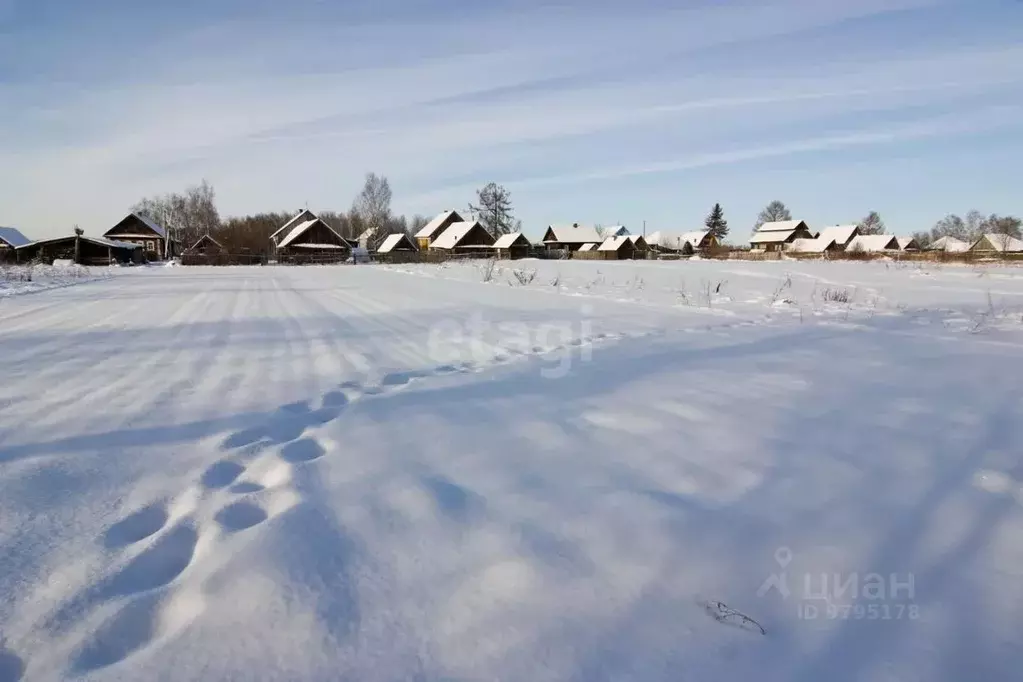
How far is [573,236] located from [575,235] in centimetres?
30

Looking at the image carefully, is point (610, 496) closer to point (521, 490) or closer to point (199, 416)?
point (521, 490)

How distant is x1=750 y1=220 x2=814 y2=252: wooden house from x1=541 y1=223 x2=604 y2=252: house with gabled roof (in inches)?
827

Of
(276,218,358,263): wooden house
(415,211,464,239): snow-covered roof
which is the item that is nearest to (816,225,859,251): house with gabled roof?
(415,211,464,239): snow-covered roof

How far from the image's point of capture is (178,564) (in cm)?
174

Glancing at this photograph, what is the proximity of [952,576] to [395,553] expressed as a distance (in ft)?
5.58

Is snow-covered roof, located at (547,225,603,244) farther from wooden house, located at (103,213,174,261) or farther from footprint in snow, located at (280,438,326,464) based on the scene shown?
footprint in snow, located at (280,438,326,464)

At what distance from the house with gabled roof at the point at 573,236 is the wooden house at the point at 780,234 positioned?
2101 cm

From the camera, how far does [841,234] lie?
217ft

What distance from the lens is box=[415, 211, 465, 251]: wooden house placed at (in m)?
62.2

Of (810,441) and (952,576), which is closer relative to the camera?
(952,576)

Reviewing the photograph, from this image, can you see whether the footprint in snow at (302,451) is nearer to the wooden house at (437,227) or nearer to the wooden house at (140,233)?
the wooden house at (140,233)

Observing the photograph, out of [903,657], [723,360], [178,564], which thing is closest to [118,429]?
[178,564]

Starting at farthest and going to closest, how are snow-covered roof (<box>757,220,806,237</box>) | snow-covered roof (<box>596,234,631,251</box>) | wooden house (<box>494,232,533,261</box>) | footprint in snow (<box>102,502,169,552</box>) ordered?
snow-covered roof (<box>757,220,806,237</box>) → snow-covered roof (<box>596,234,631,251</box>) → wooden house (<box>494,232,533,261</box>) → footprint in snow (<box>102,502,169,552</box>)

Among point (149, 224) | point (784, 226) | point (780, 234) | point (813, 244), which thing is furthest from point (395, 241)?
point (784, 226)
